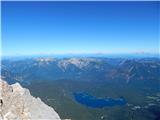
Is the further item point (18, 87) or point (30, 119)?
point (18, 87)

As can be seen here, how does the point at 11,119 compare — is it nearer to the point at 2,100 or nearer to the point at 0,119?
the point at 0,119

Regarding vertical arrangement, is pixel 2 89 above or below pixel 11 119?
above

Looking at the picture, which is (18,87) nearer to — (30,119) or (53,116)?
(53,116)

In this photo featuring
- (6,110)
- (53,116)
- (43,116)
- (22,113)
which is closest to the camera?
(6,110)

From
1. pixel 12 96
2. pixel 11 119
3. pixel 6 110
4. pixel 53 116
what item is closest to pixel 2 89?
pixel 12 96

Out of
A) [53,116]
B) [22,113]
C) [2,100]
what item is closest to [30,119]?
[22,113]

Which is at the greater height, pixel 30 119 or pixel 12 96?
pixel 12 96

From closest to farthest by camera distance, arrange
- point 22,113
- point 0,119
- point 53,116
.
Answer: point 0,119
point 22,113
point 53,116

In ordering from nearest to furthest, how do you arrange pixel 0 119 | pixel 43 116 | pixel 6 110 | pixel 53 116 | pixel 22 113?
1. pixel 0 119
2. pixel 6 110
3. pixel 22 113
4. pixel 43 116
5. pixel 53 116

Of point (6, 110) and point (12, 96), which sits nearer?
point (6, 110)
